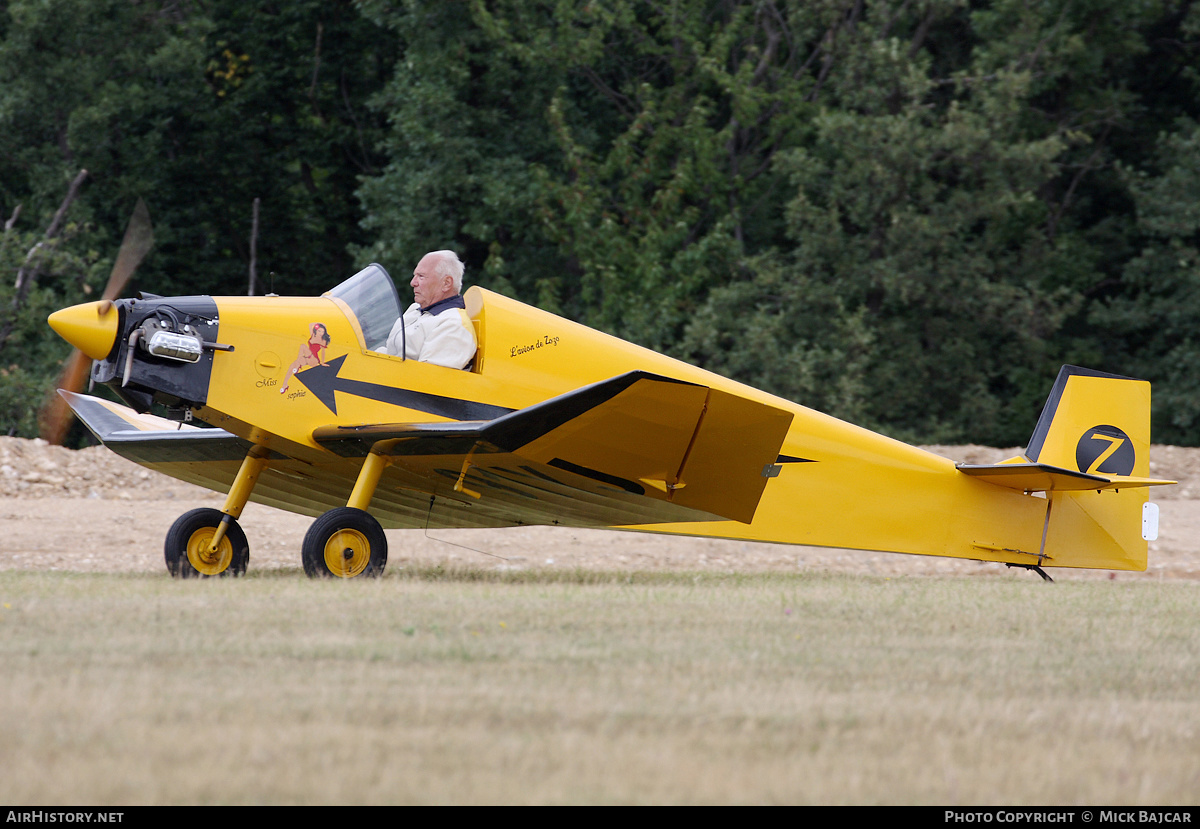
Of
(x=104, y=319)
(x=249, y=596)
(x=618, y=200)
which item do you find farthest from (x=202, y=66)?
(x=249, y=596)

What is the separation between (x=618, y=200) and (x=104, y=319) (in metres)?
20.0

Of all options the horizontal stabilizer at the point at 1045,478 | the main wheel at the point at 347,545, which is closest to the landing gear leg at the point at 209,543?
the main wheel at the point at 347,545

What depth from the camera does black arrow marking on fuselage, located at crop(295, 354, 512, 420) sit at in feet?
25.2

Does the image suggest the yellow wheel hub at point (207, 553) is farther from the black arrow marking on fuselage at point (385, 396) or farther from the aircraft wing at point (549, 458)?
the black arrow marking on fuselage at point (385, 396)

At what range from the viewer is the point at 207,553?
8.02 metres

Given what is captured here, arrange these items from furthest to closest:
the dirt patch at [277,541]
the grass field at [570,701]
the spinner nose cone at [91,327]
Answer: the dirt patch at [277,541], the spinner nose cone at [91,327], the grass field at [570,701]

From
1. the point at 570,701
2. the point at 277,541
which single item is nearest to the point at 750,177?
the point at 277,541

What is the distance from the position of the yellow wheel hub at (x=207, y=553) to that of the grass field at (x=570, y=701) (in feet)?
4.39

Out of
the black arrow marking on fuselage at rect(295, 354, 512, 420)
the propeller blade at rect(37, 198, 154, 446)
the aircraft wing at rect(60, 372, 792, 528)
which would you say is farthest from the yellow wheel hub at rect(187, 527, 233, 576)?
the black arrow marking on fuselage at rect(295, 354, 512, 420)

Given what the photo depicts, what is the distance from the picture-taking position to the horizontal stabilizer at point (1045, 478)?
A: 29.1ft

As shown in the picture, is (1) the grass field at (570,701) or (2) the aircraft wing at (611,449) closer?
(1) the grass field at (570,701)

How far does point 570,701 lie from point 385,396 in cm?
421

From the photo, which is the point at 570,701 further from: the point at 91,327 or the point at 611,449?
the point at 91,327

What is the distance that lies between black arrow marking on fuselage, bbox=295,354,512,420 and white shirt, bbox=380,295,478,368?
0.79 feet
